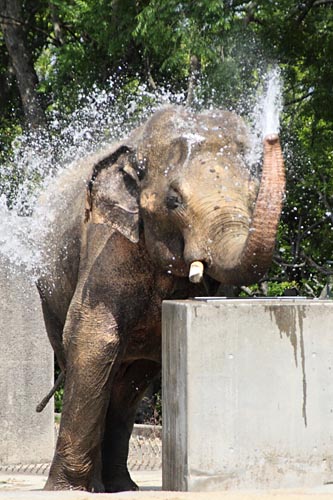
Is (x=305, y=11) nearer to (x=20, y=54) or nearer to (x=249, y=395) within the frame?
(x=20, y=54)

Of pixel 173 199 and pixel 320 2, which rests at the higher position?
pixel 320 2

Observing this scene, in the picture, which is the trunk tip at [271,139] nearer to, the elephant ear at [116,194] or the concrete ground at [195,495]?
the elephant ear at [116,194]

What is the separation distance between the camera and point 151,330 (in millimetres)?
8906

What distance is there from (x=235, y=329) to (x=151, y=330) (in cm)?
225

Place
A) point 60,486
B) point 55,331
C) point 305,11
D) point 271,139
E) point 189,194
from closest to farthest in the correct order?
point 271,139, point 189,194, point 60,486, point 55,331, point 305,11

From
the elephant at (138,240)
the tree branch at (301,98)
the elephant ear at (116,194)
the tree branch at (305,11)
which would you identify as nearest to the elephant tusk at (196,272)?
the elephant at (138,240)

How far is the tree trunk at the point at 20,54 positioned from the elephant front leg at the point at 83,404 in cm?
1147

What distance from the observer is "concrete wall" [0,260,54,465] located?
12156 millimetres

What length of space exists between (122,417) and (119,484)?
54cm

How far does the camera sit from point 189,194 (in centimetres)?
811

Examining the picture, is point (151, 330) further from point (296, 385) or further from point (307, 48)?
point (307, 48)

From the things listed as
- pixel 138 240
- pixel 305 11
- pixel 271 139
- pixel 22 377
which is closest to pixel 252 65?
pixel 305 11

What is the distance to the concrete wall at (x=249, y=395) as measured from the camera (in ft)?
21.8

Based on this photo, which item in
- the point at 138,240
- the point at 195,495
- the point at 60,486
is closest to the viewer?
the point at 195,495
